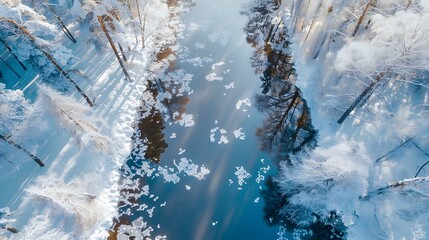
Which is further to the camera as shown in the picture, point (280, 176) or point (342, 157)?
point (280, 176)

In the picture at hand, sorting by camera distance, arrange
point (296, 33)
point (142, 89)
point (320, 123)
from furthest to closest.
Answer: point (296, 33) → point (142, 89) → point (320, 123)

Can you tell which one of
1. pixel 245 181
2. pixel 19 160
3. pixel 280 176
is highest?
pixel 280 176

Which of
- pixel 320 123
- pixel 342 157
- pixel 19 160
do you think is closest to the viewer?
pixel 342 157

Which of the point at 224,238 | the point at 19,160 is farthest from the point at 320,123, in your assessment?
the point at 19,160

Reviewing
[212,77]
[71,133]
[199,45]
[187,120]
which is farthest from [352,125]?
[71,133]

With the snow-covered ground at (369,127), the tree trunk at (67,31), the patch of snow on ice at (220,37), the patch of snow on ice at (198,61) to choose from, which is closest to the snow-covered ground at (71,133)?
the tree trunk at (67,31)

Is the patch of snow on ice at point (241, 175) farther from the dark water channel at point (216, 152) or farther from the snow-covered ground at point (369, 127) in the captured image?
the snow-covered ground at point (369, 127)

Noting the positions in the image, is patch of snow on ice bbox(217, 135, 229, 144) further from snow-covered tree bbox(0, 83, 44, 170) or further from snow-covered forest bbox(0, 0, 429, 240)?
snow-covered tree bbox(0, 83, 44, 170)

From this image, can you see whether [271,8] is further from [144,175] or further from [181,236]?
[181,236]

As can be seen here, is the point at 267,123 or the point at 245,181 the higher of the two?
the point at 267,123
